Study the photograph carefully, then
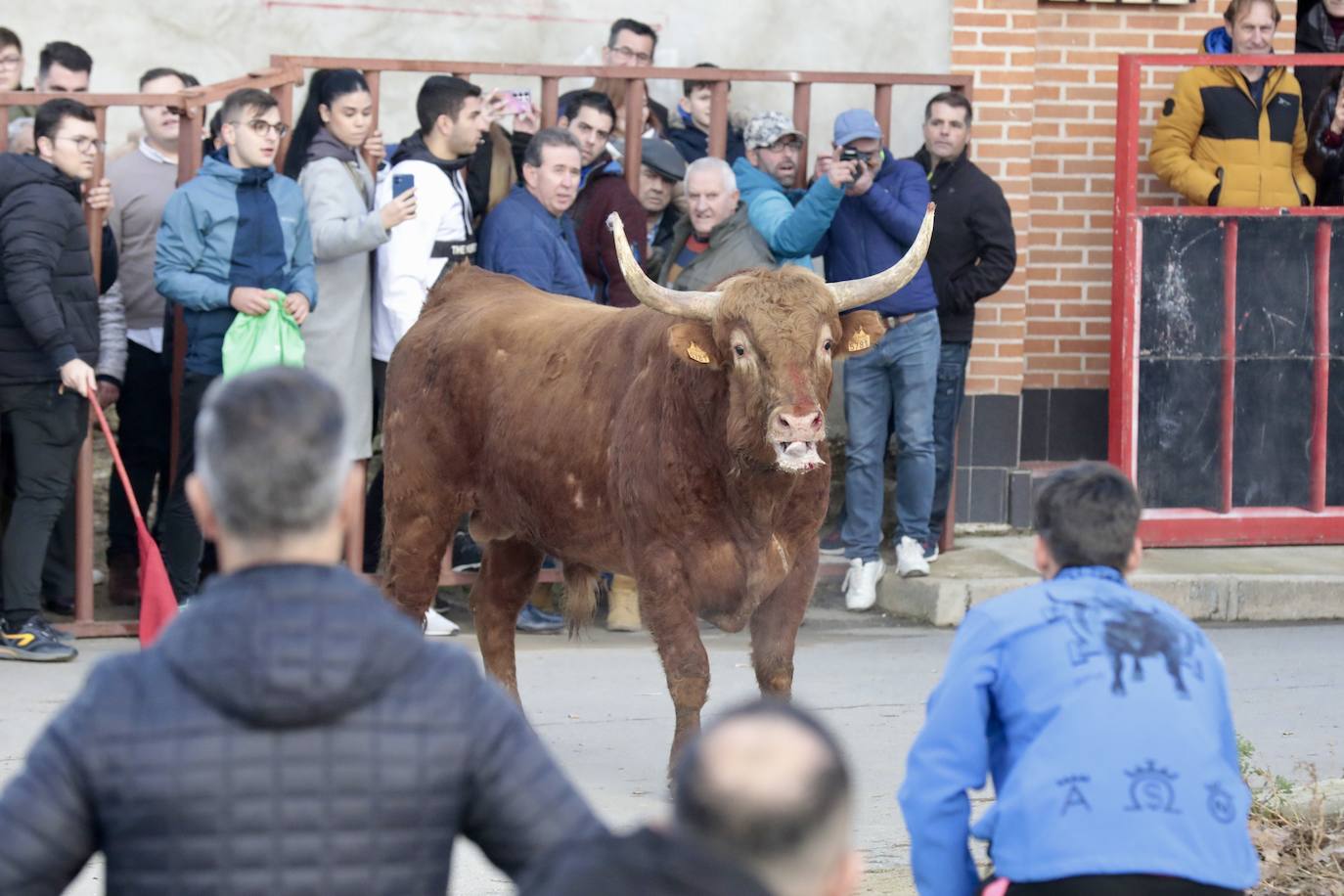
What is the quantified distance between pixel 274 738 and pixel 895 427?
274 inches

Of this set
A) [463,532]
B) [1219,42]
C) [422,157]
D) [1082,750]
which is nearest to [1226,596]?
[1219,42]

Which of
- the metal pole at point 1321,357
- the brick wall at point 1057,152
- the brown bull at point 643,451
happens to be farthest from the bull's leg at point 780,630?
the metal pole at point 1321,357

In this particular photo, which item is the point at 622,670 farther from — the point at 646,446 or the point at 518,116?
the point at 518,116

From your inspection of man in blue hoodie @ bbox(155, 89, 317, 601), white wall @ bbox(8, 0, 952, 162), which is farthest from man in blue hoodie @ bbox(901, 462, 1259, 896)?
white wall @ bbox(8, 0, 952, 162)

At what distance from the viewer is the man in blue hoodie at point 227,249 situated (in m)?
7.72

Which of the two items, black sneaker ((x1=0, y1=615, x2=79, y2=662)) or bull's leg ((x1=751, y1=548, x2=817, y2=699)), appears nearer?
bull's leg ((x1=751, y1=548, x2=817, y2=699))

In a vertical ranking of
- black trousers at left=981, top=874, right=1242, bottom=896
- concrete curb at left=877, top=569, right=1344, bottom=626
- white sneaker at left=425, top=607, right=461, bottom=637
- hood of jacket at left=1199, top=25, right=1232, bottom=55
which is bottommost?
white sneaker at left=425, top=607, right=461, bottom=637

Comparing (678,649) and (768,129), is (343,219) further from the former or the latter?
(678,649)

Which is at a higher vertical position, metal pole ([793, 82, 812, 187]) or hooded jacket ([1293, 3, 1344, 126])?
hooded jacket ([1293, 3, 1344, 126])

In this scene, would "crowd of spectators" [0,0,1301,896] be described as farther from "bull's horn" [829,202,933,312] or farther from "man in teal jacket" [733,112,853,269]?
"bull's horn" [829,202,933,312]

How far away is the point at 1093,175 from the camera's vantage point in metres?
9.96

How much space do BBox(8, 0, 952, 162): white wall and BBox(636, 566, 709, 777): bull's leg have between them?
4.52 metres

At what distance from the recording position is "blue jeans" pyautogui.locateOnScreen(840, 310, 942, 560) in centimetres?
886

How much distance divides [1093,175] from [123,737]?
27.3ft
